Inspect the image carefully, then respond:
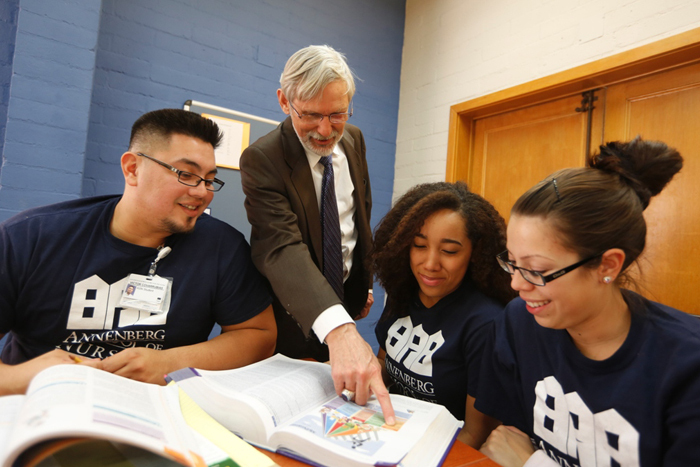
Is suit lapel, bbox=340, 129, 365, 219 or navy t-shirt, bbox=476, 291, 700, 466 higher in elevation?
suit lapel, bbox=340, 129, 365, 219

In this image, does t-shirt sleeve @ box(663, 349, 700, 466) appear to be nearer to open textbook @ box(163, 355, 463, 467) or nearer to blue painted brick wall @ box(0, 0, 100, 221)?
open textbook @ box(163, 355, 463, 467)

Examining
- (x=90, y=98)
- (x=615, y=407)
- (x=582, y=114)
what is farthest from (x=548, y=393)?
(x=90, y=98)

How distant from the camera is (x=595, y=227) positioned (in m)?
0.79

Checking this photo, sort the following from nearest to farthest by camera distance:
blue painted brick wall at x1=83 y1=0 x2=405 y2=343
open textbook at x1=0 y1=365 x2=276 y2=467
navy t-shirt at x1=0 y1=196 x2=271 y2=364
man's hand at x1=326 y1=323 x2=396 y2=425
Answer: open textbook at x1=0 y1=365 x2=276 y2=467, man's hand at x1=326 y1=323 x2=396 y2=425, navy t-shirt at x1=0 y1=196 x2=271 y2=364, blue painted brick wall at x1=83 y1=0 x2=405 y2=343

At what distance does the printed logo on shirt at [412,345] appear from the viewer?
1.14 meters

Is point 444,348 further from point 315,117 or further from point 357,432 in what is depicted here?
point 315,117

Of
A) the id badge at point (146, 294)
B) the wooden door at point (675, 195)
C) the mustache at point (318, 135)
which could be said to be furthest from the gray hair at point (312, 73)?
the wooden door at point (675, 195)

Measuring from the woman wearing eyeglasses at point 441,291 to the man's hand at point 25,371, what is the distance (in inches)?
30.1

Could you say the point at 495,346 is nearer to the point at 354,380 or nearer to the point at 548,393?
the point at 548,393

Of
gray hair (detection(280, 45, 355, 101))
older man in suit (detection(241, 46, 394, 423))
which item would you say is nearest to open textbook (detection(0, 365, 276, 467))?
older man in suit (detection(241, 46, 394, 423))

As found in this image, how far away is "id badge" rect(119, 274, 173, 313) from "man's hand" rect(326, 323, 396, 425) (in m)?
0.52

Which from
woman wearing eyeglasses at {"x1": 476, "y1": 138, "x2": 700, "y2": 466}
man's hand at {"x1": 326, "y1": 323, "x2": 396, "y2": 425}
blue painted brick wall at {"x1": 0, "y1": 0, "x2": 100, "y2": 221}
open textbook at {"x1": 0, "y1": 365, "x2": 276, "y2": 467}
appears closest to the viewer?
open textbook at {"x1": 0, "y1": 365, "x2": 276, "y2": 467}

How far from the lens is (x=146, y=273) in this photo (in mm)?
1173

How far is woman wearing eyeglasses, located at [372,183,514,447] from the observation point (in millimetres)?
1115
